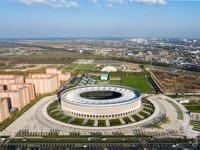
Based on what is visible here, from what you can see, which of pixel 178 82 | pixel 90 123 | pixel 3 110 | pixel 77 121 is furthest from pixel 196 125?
pixel 3 110

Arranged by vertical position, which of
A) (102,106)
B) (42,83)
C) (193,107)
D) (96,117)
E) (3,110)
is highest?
(102,106)

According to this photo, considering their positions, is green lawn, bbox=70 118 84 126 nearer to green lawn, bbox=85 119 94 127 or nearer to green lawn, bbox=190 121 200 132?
green lawn, bbox=85 119 94 127

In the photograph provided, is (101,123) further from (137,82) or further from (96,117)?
(137,82)

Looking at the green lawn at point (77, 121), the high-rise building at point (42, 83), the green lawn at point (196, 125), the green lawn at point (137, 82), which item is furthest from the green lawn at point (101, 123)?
the high-rise building at point (42, 83)

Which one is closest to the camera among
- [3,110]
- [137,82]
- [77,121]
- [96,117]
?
[77,121]

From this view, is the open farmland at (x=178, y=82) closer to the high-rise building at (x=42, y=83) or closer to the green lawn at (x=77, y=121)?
the green lawn at (x=77, y=121)

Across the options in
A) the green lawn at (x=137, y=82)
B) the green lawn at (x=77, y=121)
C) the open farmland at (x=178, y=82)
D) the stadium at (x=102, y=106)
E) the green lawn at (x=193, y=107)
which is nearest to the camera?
the green lawn at (x=77, y=121)

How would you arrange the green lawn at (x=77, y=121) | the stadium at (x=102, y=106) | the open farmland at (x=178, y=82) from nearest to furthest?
the green lawn at (x=77, y=121)
the stadium at (x=102, y=106)
the open farmland at (x=178, y=82)

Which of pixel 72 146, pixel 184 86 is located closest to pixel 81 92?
pixel 72 146

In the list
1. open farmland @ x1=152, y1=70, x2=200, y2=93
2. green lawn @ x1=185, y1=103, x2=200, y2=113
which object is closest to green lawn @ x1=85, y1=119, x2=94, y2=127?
green lawn @ x1=185, y1=103, x2=200, y2=113
